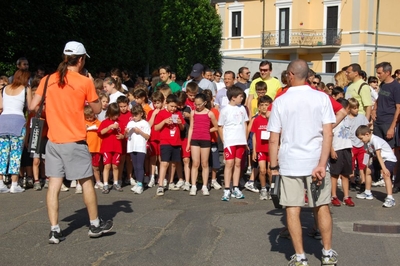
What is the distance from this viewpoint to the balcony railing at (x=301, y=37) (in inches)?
1848

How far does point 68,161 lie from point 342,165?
440cm

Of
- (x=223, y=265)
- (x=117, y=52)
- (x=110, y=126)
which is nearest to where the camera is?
(x=223, y=265)

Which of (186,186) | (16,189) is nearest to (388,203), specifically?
(186,186)

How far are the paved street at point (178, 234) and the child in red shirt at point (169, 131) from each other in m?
0.79

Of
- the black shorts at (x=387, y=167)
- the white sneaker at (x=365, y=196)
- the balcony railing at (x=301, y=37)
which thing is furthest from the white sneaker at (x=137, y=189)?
the balcony railing at (x=301, y=37)

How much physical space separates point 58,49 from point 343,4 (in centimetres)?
3541

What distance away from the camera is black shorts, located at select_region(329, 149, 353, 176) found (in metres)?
8.98

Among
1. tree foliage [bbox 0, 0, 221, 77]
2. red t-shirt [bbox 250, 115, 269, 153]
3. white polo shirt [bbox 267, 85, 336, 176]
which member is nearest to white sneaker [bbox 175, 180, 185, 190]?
red t-shirt [bbox 250, 115, 269, 153]

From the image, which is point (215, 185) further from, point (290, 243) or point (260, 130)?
point (290, 243)

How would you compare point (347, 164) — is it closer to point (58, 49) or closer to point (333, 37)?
point (58, 49)

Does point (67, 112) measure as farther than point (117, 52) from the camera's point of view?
No

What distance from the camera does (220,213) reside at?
836 cm

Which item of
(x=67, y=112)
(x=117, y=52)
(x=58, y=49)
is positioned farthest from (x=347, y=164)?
(x=117, y=52)

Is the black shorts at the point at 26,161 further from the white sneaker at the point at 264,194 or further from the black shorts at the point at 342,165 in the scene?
the black shorts at the point at 342,165
